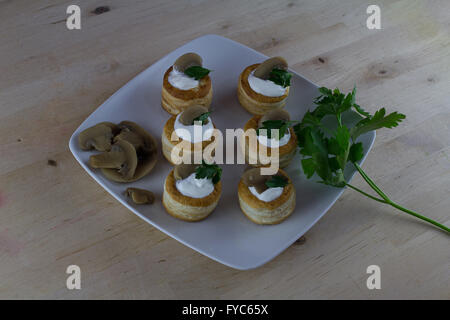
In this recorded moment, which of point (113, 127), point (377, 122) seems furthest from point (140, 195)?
point (377, 122)

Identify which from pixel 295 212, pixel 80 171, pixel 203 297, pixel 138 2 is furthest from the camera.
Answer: pixel 138 2

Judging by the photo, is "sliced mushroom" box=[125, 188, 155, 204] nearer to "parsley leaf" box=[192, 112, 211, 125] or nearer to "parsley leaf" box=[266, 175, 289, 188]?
"parsley leaf" box=[192, 112, 211, 125]

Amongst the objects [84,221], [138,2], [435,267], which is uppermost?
[138,2]

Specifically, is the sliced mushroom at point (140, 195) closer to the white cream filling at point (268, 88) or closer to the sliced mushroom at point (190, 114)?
the sliced mushroom at point (190, 114)

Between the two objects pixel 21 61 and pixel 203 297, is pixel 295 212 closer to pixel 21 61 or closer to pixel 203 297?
pixel 203 297

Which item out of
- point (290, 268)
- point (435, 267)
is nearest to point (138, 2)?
point (290, 268)

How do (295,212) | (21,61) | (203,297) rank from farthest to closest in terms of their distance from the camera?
(21,61), (295,212), (203,297)
